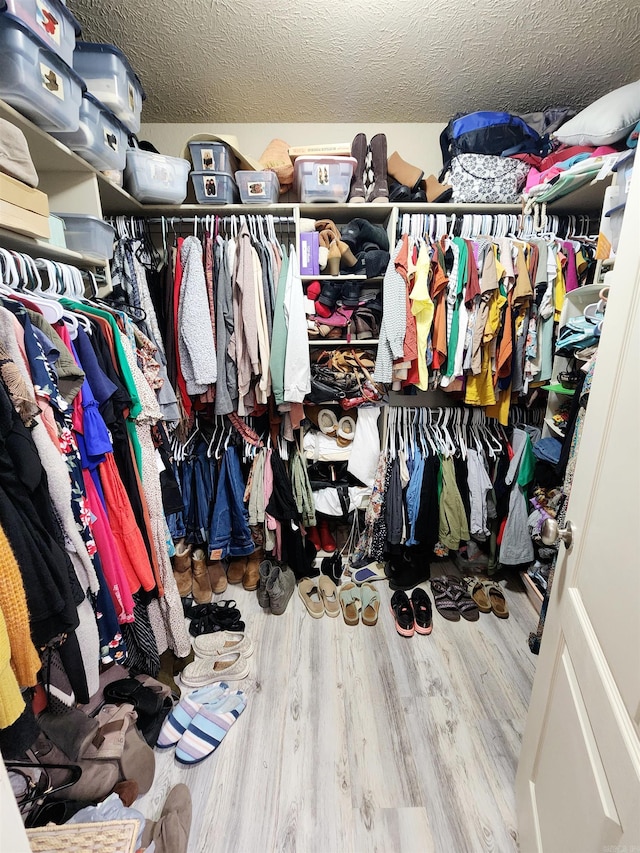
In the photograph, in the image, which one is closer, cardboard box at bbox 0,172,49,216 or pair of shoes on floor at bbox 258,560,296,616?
cardboard box at bbox 0,172,49,216

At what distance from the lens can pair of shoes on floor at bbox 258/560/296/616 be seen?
1.99 m

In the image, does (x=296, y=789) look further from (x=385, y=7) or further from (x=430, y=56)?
(x=430, y=56)

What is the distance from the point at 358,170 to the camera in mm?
1806

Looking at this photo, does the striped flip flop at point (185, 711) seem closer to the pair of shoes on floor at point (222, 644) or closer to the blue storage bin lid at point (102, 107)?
the pair of shoes on floor at point (222, 644)

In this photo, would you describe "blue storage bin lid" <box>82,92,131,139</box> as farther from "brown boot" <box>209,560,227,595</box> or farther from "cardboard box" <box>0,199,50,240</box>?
"brown boot" <box>209,560,227,595</box>

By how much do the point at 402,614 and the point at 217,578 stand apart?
1066 mm

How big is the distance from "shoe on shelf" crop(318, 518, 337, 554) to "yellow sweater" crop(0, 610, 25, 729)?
5.72 feet

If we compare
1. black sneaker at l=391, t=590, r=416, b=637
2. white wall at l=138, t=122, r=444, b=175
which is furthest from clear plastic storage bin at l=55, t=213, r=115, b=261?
black sneaker at l=391, t=590, r=416, b=637

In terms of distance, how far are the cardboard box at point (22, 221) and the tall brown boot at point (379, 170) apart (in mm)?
1432

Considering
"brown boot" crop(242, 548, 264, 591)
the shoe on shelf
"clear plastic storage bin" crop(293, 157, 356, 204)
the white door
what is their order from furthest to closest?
1. the shoe on shelf
2. "brown boot" crop(242, 548, 264, 591)
3. "clear plastic storage bin" crop(293, 157, 356, 204)
4. the white door

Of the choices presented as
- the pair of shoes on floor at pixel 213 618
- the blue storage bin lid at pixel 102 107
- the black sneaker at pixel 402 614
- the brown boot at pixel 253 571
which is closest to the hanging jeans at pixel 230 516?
the brown boot at pixel 253 571

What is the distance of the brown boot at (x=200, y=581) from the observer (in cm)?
204

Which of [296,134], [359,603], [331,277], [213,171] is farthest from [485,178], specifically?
[359,603]

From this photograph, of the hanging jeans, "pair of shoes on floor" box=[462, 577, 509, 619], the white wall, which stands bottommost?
"pair of shoes on floor" box=[462, 577, 509, 619]
